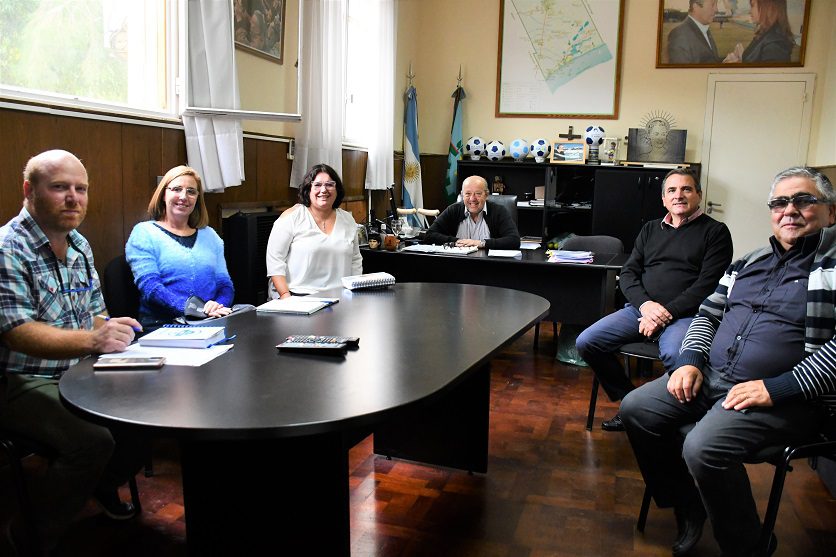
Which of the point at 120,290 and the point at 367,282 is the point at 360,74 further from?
the point at 120,290

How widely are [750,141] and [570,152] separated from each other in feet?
5.59

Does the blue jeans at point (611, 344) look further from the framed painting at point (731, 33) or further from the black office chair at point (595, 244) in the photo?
the framed painting at point (731, 33)

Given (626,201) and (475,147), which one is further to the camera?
(475,147)

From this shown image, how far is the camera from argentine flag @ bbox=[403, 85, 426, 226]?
265 inches

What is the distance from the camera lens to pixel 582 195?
271 inches

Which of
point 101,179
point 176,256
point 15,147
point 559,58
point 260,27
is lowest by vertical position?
point 176,256

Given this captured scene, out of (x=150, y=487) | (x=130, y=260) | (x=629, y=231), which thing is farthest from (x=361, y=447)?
(x=629, y=231)

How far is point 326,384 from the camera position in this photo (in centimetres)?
163

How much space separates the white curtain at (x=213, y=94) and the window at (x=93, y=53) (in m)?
0.12

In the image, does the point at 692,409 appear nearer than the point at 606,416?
Yes

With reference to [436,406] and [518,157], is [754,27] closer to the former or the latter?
[518,157]

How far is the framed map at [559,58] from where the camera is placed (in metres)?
6.77

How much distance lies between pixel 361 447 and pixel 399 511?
0.58m

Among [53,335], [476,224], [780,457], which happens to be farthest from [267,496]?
[476,224]
